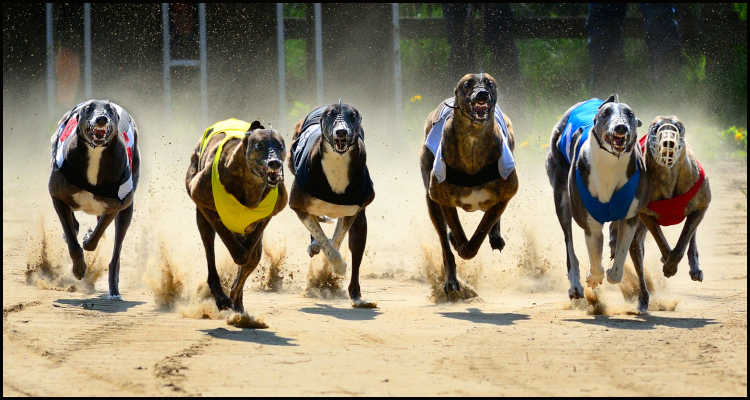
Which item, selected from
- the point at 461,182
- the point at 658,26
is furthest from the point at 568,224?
the point at 658,26

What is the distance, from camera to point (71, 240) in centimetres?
731

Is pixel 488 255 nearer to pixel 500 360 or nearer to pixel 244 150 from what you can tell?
pixel 244 150

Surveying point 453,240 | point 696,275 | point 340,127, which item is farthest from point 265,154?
point 696,275

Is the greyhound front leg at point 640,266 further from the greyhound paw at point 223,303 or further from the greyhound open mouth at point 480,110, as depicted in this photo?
the greyhound paw at point 223,303

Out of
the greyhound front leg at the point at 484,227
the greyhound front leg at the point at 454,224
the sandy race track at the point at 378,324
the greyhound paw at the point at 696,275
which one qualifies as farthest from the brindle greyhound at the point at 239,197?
the greyhound paw at the point at 696,275

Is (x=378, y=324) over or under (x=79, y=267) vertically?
under

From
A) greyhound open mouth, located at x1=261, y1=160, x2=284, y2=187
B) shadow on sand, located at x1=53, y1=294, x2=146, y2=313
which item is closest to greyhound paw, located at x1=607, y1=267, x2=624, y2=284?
greyhound open mouth, located at x1=261, y1=160, x2=284, y2=187

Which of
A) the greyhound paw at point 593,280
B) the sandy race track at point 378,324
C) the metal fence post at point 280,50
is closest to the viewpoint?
the sandy race track at point 378,324

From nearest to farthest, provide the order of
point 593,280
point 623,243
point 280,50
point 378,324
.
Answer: point 378,324 < point 623,243 < point 593,280 < point 280,50

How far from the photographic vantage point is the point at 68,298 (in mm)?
7539

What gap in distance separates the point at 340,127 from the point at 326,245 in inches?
32.2

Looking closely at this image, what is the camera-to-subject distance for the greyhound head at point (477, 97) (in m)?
6.80

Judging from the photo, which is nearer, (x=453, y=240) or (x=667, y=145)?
(x=667, y=145)

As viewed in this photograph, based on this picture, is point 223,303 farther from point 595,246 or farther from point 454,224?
point 595,246
